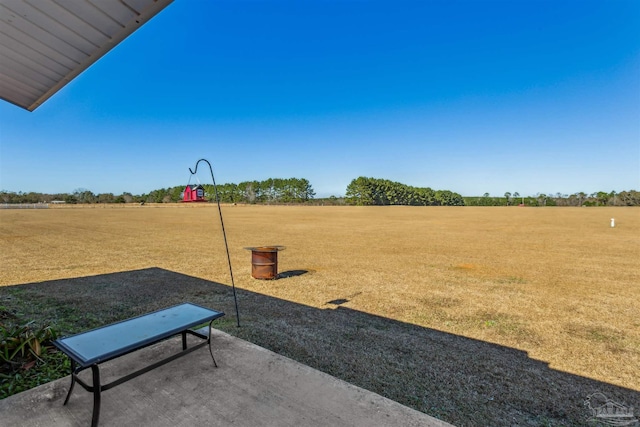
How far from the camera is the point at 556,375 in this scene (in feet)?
12.2

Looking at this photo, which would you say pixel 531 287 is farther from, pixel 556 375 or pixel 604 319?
pixel 556 375

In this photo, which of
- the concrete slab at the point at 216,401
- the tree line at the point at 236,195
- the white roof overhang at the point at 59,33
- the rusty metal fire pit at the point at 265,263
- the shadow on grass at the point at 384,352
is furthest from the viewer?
the tree line at the point at 236,195

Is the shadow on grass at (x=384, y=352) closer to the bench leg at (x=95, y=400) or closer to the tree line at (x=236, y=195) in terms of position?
the bench leg at (x=95, y=400)

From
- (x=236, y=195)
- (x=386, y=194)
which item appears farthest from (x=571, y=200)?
(x=236, y=195)

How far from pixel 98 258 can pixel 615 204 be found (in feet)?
345

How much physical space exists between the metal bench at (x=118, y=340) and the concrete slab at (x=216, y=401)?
180mm

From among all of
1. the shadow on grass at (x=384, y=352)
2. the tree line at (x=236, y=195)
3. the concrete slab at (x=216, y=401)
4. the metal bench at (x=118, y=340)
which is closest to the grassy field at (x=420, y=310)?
the shadow on grass at (x=384, y=352)

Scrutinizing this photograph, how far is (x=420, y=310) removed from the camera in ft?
19.7

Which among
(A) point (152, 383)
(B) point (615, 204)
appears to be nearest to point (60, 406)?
(A) point (152, 383)

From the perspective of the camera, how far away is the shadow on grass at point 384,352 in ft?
10.3

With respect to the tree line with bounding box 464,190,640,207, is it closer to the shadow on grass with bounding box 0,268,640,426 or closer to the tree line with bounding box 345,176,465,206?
the tree line with bounding box 345,176,465,206

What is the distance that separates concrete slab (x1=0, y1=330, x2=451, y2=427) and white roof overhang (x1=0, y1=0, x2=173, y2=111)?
129 inches

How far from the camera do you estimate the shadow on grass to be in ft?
10.3

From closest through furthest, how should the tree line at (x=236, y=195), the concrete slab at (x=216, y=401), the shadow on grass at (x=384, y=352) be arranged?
the concrete slab at (x=216, y=401)
the shadow on grass at (x=384, y=352)
the tree line at (x=236, y=195)
